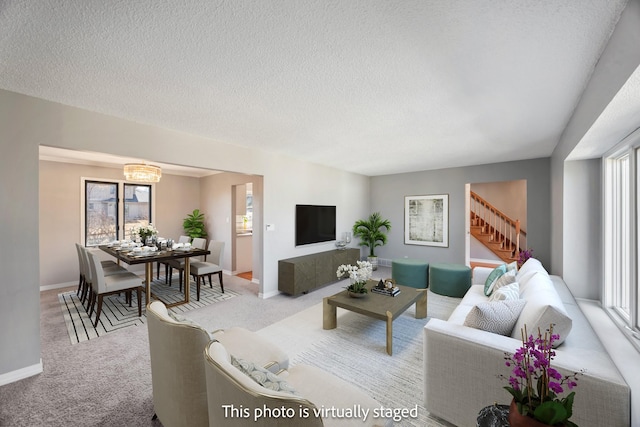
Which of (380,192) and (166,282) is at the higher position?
(380,192)

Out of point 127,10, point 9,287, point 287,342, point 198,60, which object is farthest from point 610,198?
point 9,287

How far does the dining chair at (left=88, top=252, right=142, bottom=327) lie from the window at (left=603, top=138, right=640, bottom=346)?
5.23 meters

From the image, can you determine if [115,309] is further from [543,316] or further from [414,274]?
[543,316]

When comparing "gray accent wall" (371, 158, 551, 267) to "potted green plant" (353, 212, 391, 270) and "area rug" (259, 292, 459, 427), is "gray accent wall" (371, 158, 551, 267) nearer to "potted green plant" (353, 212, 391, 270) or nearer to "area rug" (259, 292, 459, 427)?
"potted green plant" (353, 212, 391, 270)

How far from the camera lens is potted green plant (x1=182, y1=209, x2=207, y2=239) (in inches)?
248

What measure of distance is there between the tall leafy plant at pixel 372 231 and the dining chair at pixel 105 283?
464 centimetres

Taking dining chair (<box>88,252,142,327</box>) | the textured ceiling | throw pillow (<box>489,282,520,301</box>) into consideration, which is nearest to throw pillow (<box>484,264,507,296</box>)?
throw pillow (<box>489,282,520,301</box>)

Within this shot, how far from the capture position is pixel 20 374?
2.18 m

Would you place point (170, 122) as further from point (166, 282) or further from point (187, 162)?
point (166, 282)

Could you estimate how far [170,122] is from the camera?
2.91 meters

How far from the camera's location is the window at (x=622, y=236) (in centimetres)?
194

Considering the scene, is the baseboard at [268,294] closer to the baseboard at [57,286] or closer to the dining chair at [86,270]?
the dining chair at [86,270]

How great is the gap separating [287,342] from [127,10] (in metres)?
2.97

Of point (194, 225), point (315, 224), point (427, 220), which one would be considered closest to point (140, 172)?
point (194, 225)
